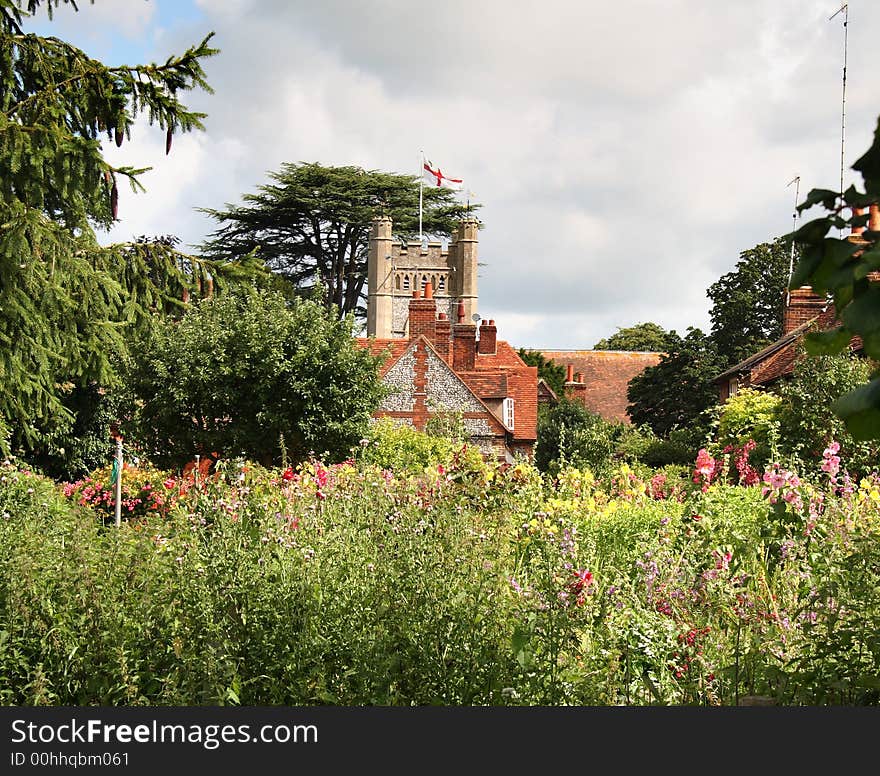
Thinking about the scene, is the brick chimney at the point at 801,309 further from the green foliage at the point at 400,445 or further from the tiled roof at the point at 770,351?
the green foliage at the point at 400,445

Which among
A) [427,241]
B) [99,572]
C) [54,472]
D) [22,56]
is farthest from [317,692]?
[427,241]

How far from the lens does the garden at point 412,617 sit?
4777 mm

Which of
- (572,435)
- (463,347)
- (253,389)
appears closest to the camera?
(253,389)

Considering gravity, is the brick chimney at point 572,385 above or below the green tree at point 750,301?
below

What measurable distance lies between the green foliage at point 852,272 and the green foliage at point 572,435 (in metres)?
33.7

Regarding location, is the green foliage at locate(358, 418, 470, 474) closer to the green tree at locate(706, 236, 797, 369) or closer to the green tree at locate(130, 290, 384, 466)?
the green tree at locate(130, 290, 384, 466)

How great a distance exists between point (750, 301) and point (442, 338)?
526 inches

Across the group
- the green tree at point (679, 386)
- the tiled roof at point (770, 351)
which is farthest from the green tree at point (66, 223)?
the green tree at point (679, 386)

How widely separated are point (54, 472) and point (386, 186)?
38055 millimetres

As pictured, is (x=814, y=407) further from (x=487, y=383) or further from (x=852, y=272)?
(x=487, y=383)

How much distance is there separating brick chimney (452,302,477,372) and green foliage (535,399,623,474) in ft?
14.6

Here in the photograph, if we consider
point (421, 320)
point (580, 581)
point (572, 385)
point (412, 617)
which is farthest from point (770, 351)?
point (572, 385)

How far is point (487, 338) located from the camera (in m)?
39.2

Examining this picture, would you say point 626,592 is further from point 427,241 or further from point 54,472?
point 427,241
